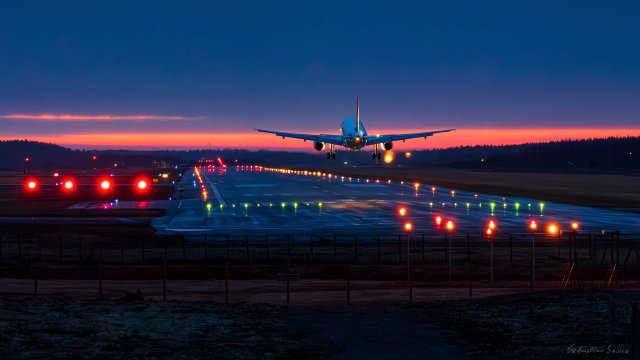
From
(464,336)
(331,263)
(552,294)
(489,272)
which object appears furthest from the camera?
(331,263)

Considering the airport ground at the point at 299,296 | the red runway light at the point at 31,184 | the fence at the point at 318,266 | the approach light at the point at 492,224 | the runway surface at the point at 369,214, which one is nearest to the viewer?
the airport ground at the point at 299,296

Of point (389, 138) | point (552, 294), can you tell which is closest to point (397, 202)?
point (389, 138)

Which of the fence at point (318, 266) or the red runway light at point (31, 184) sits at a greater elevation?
the red runway light at point (31, 184)

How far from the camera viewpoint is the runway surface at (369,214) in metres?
72.9

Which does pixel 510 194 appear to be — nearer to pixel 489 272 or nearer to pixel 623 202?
pixel 623 202

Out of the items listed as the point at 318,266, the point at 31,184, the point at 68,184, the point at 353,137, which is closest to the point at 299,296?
the point at 318,266

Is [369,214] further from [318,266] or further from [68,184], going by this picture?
[68,184]

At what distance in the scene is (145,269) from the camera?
158 feet

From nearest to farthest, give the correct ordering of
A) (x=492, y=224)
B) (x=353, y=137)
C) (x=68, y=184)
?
(x=68, y=184), (x=492, y=224), (x=353, y=137)

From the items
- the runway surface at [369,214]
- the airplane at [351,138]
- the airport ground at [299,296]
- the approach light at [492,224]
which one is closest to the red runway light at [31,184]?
the airport ground at [299,296]

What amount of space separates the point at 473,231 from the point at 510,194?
58.8 metres

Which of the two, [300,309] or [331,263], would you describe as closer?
[300,309]

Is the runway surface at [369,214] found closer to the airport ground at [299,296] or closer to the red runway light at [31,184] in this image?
the airport ground at [299,296]

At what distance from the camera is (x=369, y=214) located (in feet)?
288
